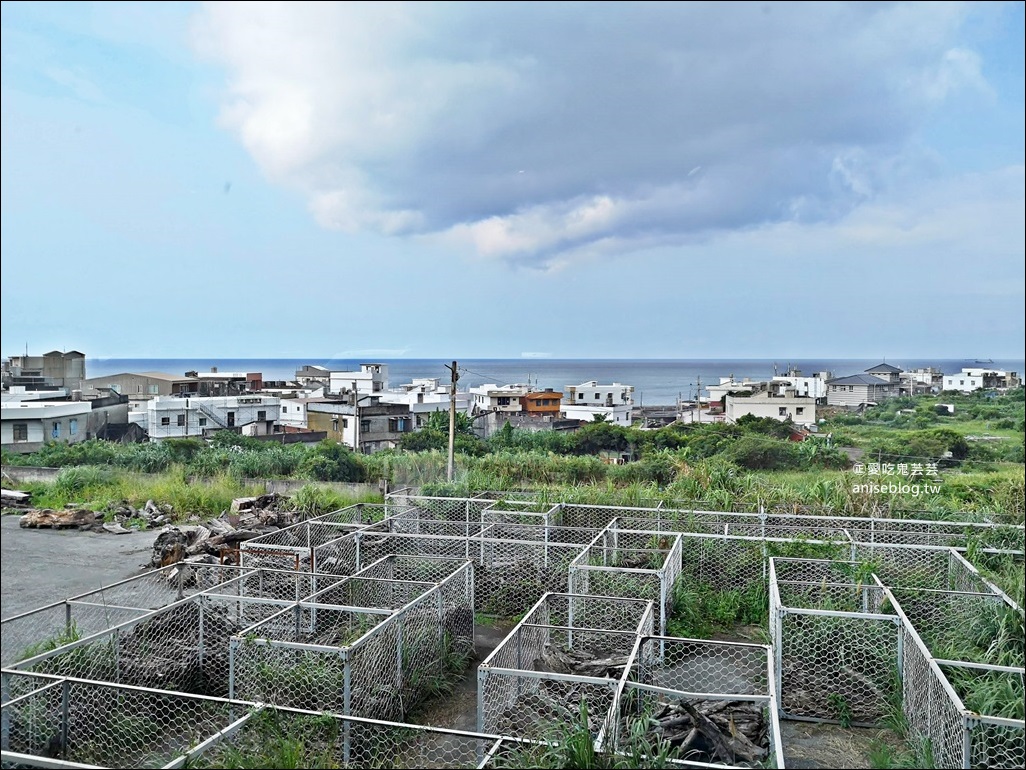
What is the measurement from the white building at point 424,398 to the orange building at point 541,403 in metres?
1.17

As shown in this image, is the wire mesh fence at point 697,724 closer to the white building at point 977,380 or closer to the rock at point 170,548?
the white building at point 977,380

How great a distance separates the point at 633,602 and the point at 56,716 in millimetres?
3179

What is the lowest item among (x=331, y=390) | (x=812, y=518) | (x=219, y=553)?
(x=219, y=553)

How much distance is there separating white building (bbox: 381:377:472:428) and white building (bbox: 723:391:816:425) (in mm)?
4227

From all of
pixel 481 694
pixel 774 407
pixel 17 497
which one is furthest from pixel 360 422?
pixel 481 694

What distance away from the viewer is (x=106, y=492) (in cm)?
1111

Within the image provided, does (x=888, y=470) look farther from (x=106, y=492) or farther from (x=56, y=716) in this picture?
(x=106, y=492)

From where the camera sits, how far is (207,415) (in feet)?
40.8

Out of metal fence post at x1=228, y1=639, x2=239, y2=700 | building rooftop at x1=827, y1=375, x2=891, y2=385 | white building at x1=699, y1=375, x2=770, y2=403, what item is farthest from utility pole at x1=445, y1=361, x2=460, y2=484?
metal fence post at x1=228, y1=639, x2=239, y2=700

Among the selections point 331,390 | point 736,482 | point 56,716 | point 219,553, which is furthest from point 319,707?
point 331,390

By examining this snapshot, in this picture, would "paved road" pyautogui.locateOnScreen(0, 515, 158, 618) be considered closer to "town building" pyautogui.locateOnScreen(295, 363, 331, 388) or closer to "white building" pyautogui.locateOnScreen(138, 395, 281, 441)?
"white building" pyautogui.locateOnScreen(138, 395, 281, 441)

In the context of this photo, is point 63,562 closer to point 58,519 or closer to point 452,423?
point 58,519

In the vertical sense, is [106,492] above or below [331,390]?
below

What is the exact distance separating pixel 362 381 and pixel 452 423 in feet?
6.74
